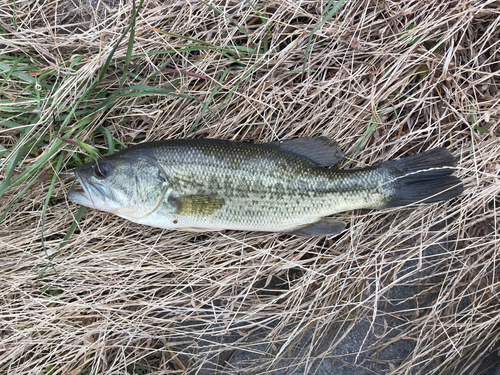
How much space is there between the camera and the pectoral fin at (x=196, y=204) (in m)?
2.93

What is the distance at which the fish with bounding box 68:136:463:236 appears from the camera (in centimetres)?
291

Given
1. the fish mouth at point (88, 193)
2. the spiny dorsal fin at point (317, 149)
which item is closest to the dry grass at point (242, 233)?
the spiny dorsal fin at point (317, 149)

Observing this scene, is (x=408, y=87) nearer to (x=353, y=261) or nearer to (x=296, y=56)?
(x=296, y=56)

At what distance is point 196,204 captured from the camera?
9.66 feet

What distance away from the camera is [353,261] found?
3410 millimetres

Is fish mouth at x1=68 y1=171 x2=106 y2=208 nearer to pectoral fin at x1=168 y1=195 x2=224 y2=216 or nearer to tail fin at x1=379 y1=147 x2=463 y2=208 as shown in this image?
pectoral fin at x1=168 y1=195 x2=224 y2=216

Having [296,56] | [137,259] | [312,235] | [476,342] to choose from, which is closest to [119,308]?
[137,259]

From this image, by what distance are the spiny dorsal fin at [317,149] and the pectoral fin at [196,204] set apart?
0.76 metres

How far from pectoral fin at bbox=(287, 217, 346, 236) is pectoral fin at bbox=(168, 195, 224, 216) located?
724 mm

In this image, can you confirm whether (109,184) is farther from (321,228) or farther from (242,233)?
(321,228)

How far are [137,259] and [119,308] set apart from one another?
467 mm

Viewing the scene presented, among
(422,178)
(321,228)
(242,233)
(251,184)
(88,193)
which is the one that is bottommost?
(242,233)

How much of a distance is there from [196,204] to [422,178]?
1922 mm

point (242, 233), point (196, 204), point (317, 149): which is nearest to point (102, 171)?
point (196, 204)
